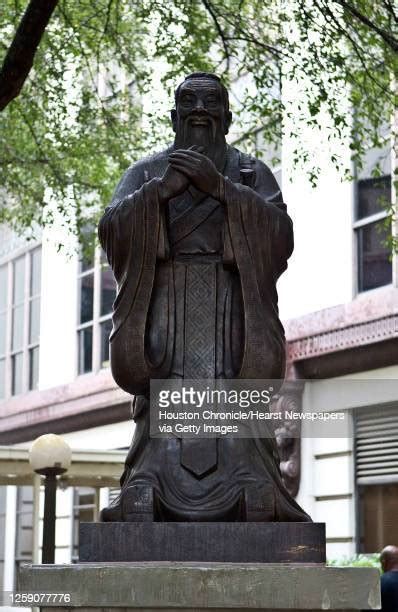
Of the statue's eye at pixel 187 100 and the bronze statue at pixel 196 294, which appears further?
the statue's eye at pixel 187 100

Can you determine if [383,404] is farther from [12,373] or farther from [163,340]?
[12,373]

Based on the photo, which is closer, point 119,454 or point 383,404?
point 383,404

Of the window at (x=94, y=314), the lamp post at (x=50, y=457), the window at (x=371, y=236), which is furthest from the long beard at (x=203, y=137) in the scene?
the window at (x=94, y=314)

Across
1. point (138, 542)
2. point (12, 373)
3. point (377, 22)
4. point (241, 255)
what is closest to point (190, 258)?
point (241, 255)

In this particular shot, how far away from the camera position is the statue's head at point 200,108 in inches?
262

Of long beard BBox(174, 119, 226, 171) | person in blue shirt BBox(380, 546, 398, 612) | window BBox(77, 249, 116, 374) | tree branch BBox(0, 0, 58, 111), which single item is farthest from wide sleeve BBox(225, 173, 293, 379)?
window BBox(77, 249, 116, 374)

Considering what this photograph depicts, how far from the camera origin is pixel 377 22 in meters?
11.7

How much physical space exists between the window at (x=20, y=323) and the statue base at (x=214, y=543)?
70.0ft

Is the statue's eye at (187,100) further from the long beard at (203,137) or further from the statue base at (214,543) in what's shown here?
the statue base at (214,543)

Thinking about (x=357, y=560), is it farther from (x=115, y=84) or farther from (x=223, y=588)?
(x=223, y=588)

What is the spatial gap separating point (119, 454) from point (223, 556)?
12.1 m

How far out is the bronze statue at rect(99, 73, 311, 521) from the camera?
6148mm

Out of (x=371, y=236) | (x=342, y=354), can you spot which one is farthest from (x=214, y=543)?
(x=371, y=236)

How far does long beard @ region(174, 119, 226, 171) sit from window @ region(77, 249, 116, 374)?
16.5m
